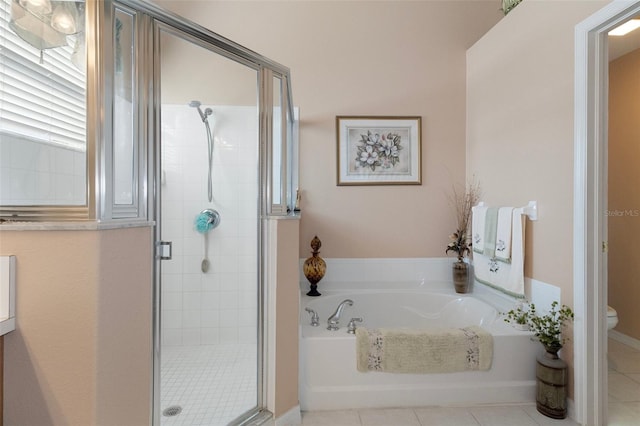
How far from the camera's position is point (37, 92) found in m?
1.04

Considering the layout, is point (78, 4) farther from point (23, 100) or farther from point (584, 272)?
point (584, 272)

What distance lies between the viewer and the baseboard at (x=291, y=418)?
1.57 m

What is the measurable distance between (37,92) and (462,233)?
2.79 m

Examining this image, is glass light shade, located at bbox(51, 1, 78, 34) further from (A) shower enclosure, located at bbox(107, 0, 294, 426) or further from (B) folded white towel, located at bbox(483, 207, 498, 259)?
(B) folded white towel, located at bbox(483, 207, 498, 259)

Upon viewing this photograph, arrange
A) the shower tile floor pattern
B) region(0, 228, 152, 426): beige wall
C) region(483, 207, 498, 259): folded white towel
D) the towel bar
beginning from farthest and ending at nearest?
region(483, 207, 498, 259): folded white towel → the towel bar → the shower tile floor pattern → region(0, 228, 152, 426): beige wall

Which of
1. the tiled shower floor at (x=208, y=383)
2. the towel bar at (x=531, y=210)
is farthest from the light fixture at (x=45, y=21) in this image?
the towel bar at (x=531, y=210)

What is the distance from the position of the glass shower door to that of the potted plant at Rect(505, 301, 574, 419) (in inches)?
61.9

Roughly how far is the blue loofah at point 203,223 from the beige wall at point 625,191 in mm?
3316

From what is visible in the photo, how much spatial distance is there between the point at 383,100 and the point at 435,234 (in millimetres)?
1287

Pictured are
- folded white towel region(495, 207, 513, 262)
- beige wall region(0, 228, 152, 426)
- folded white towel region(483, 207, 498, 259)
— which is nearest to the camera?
beige wall region(0, 228, 152, 426)

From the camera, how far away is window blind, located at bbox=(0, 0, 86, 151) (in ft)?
3.31

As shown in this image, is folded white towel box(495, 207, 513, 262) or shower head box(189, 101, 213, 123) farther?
folded white towel box(495, 207, 513, 262)

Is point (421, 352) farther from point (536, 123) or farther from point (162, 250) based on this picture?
point (536, 123)

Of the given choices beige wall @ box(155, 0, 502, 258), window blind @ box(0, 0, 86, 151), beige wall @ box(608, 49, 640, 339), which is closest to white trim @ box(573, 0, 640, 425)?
beige wall @ box(155, 0, 502, 258)
